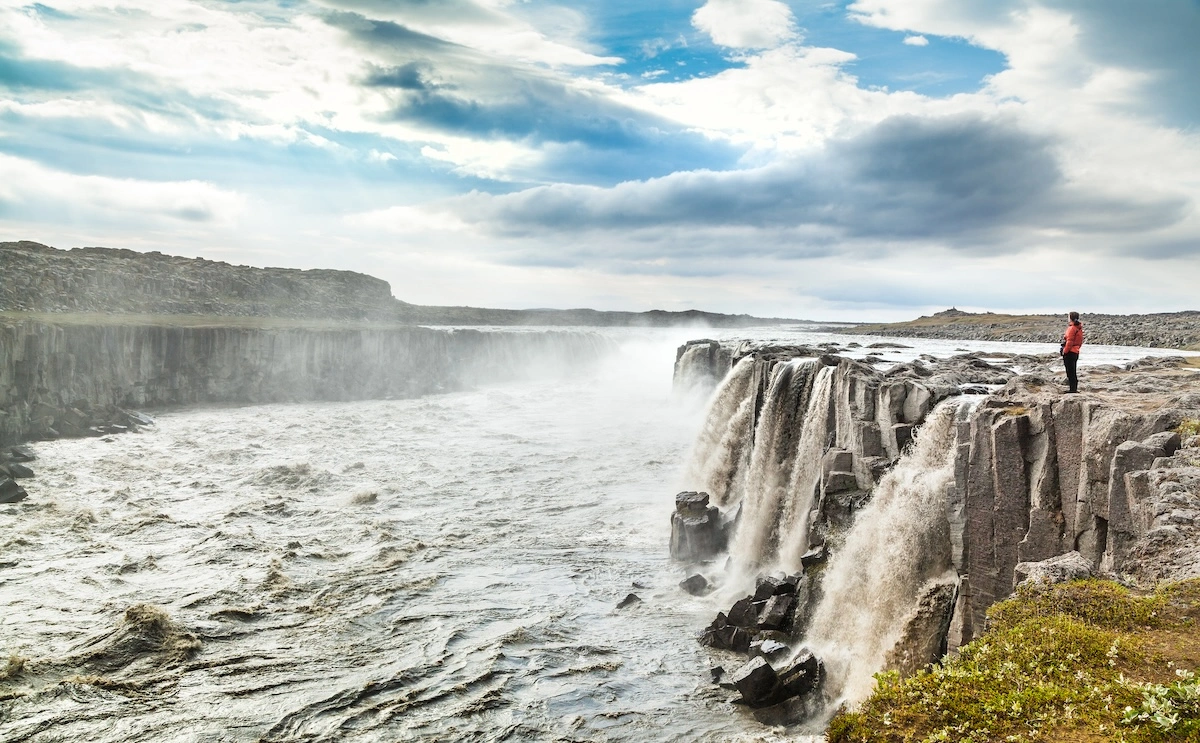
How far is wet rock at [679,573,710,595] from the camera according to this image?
21844mm

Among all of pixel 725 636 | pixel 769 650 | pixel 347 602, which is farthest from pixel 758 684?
pixel 347 602

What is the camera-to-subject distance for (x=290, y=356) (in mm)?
68625

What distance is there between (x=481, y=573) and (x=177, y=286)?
92.4 metres

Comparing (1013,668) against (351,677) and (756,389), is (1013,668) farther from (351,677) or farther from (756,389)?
(756,389)

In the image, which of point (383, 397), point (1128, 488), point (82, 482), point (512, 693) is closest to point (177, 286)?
point (383, 397)

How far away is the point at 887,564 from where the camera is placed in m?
15.1

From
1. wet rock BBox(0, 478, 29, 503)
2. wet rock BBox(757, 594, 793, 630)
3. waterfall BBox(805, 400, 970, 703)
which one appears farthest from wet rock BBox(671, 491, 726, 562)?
wet rock BBox(0, 478, 29, 503)

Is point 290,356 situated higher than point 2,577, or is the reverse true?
point 290,356

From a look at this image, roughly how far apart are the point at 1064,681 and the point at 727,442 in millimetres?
22666

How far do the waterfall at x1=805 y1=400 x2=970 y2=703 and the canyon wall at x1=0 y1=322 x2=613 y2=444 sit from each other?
45564 mm

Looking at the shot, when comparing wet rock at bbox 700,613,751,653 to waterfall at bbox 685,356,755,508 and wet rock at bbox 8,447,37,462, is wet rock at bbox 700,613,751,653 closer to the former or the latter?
waterfall at bbox 685,356,755,508

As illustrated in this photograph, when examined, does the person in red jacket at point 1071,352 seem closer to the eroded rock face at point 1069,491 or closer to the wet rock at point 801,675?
the eroded rock face at point 1069,491

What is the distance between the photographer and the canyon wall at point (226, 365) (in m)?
47.6

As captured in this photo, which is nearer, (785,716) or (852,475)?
(785,716)
